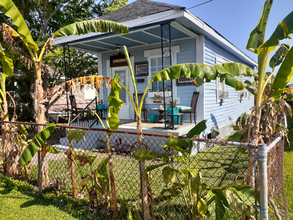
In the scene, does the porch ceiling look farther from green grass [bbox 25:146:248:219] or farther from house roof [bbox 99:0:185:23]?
green grass [bbox 25:146:248:219]

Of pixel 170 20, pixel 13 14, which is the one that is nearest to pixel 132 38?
pixel 170 20

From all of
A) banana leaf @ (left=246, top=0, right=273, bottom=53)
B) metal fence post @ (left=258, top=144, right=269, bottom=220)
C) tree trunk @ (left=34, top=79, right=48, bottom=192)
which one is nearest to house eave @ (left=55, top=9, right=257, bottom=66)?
banana leaf @ (left=246, top=0, right=273, bottom=53)

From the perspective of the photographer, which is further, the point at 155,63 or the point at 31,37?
the point at 155,63

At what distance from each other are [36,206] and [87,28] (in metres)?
3.26

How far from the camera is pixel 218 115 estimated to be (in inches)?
338

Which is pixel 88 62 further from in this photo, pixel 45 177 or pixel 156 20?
pixel 45 177

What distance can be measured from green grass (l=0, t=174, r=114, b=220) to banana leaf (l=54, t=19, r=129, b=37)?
287cm

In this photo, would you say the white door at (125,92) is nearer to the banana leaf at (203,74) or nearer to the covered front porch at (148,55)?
the covered front porch at (148,55)

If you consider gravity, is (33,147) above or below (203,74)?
below

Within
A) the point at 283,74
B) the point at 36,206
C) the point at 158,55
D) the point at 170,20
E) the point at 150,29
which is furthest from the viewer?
the point at 158,55

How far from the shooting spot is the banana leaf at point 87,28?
155 inches

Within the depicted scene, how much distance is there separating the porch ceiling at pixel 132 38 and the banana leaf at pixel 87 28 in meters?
1.81

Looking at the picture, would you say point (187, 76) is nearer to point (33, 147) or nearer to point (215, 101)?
point (33, 147)

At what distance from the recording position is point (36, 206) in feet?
11.0
